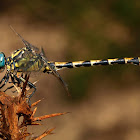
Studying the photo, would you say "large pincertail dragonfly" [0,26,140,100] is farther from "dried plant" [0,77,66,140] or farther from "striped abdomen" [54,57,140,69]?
"dried plant" [0,77,66,140]

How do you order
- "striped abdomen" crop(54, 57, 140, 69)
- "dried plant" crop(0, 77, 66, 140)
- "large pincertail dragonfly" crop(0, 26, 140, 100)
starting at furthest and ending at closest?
"striped abdomen" crop(54, 57, 140, 69) < "large pincertail dragonfly" crop(0, 26, 140, 100) < "dried plant" crop(0, 77, 66, 140)

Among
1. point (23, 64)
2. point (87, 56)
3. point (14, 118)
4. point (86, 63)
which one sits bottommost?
point (14, 118)

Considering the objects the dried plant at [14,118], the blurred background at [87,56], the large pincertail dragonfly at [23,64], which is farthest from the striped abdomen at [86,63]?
the blurred background at [87,56]

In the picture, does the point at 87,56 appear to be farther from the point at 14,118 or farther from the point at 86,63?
the point at 14,118

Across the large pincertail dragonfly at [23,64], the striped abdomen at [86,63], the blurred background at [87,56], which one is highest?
the blurred background at [87,56]

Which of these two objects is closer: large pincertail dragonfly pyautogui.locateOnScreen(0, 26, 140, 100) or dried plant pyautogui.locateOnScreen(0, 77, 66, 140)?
dried plant pyautogui.locateOnScreen(0, 77, 66, 140)

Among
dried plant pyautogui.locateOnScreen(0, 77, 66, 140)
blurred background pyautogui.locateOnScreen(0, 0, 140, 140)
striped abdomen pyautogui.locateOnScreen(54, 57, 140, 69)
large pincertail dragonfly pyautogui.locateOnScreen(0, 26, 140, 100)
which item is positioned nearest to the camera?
dried plant pyautogui.locateOnScreen(0, 77, 66, 140)

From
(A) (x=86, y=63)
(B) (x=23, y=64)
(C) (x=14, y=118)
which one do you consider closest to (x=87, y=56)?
(A) (x=86, y=63)

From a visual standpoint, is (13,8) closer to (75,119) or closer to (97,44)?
(97,44)

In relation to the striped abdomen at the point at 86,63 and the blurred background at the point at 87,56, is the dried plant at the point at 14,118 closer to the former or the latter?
the striped abdomen at the point at 86,63

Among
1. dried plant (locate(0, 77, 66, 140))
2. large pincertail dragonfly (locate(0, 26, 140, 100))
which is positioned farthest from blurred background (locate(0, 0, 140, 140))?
Answer: dried plant (locate(0, 77, 66, 140))
